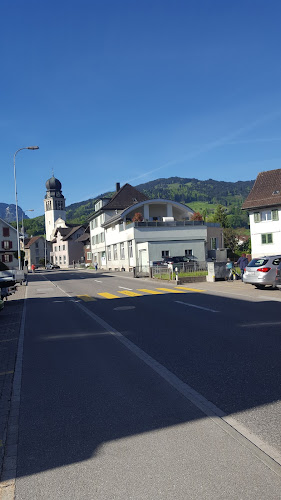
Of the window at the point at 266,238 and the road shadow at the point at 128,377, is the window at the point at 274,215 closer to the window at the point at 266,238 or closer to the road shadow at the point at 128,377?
the window at the point at 266,238

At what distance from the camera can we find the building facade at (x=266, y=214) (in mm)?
49812

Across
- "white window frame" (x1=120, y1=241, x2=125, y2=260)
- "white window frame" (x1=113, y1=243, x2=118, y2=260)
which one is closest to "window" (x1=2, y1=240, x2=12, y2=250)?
"white window frame" (x1=113, y1=243, x2=118, y2=260)

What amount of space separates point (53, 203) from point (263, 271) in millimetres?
136361

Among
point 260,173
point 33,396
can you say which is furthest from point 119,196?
→ point 33,396

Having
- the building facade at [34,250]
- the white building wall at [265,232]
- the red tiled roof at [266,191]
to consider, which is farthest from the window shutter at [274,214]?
the building facade at [34,250]

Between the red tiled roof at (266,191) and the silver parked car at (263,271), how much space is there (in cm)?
2967

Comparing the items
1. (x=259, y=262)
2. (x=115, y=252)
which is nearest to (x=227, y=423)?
(x=259, y=262)

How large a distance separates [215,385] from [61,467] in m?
2.72

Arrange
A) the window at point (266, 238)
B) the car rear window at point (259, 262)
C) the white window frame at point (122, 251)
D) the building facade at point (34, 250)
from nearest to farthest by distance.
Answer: the car rear window at point (259, 262) → the window at point (266, 238) → the white window frame at point (122, 251) → the building facade at point (34, 250)

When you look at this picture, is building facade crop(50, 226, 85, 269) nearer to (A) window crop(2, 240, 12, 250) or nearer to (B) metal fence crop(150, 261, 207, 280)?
(A) window crop(2, 240, 12, 250)

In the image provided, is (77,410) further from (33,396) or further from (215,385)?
(215,385)

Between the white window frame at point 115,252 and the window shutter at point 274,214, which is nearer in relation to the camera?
the window shutter at point 274,214

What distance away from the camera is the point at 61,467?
13.1 feet

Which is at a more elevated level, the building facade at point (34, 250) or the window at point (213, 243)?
the building facade at point (34, 250)
